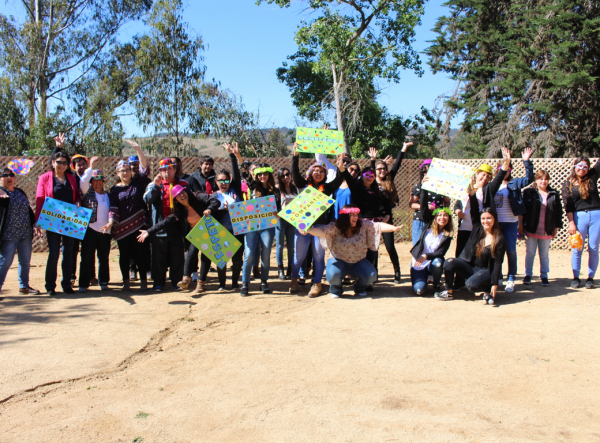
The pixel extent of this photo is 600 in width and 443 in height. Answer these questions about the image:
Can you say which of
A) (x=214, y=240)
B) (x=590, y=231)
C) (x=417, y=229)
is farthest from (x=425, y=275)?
(x=214, y=240)

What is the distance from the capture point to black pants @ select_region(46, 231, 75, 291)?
6.55m

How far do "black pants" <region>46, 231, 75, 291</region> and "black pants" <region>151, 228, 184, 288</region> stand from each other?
3.11 ft

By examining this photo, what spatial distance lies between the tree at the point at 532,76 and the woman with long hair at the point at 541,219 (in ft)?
39.8

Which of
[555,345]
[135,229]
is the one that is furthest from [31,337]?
[555,345]

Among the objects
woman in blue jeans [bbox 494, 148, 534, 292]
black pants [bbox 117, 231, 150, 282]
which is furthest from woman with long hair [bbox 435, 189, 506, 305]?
→ black pants [bbox 117, 231, 150, 282]

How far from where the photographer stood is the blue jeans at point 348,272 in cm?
661

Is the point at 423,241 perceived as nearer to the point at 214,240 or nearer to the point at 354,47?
the point at 214,240

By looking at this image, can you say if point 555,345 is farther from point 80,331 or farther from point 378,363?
point 80,331

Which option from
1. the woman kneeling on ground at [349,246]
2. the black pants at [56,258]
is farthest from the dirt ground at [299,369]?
the woman kneeling on ground at [349,246]

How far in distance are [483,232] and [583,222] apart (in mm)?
1687

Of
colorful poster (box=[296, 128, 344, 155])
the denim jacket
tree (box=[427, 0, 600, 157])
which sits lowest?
the denim jacket

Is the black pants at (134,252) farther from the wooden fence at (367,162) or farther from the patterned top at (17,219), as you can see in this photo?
the wooden fence at (367,162)

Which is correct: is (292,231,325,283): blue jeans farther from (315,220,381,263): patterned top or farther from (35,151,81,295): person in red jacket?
(35,151,81,295): person in red jacket

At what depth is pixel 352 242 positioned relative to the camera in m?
6.61
